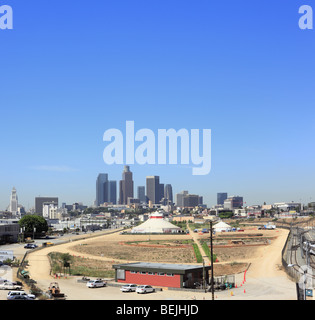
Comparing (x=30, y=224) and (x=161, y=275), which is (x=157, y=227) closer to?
(x=30, y=224)

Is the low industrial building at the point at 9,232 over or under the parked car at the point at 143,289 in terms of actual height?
under

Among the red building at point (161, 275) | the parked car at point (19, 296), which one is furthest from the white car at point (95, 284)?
the parked car at point (19, 296)

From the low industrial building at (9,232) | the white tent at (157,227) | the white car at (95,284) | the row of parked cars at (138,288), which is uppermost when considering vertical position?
the row of parked cars at (138,288)

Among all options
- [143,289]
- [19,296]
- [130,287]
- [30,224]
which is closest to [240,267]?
[130,287]

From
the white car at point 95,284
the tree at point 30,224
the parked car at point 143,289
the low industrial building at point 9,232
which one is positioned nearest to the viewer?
the parked car at point 143,289

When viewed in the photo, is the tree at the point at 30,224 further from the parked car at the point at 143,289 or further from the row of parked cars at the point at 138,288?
the parked car at the point at 143,289

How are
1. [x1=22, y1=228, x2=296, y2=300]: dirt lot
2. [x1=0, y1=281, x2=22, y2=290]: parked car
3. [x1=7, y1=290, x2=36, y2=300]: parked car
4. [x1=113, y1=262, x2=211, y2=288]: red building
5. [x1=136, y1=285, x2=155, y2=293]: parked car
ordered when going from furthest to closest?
[x1=113, y1=262, x2=211, y2=288]: red building → [x1=0, y1=281, x2=22, y2=290]: parked car → [x1=136, y1=285, x2=155, y2=293]: parked car → [x1=22, y1=228, x2=296, y2=300]: dirt lot → [x1=7, y1=290, x2=36, y2=300]: parked car

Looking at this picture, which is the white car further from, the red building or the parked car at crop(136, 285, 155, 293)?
the parked car at crop(136, 285, 155, 293)

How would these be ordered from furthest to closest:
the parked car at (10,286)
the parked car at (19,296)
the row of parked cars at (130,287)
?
the parked car at (10,286) < the row of parked cars at (130,287) < the parked car at (19,296)

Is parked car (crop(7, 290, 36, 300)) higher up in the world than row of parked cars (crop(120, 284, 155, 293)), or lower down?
higher up

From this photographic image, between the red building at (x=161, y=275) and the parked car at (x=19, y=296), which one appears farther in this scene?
the red building at (x=161, y=275)

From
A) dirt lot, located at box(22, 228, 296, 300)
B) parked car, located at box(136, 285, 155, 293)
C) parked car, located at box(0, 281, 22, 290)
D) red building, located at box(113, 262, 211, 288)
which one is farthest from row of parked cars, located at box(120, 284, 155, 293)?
parked car, located at box(0, 281, 22, 290)
